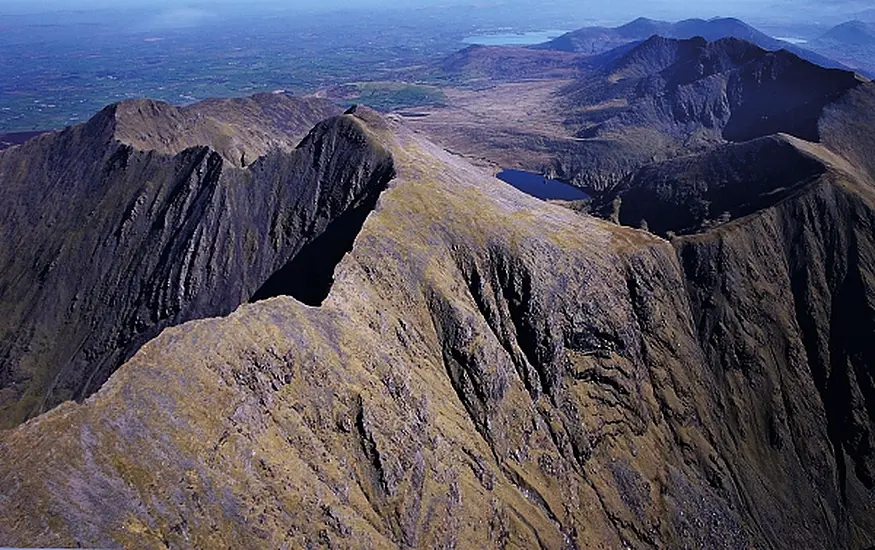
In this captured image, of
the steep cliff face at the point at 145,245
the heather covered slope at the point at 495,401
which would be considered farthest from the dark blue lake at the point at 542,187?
the steep cliff face at the point at 145,245

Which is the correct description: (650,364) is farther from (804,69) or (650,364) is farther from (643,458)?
(804,69)

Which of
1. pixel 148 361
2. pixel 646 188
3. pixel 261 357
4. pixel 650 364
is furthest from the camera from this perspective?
pixel 646 188

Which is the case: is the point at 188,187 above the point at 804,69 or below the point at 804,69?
below

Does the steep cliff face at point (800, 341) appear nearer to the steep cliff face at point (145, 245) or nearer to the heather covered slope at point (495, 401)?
the heather covered slope at point (495, 401)

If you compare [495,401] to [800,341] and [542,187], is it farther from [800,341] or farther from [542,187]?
[542,187]

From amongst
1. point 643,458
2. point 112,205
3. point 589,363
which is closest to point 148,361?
point 589,363

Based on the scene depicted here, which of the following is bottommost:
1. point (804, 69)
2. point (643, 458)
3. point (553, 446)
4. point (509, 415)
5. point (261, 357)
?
point (643, 458)

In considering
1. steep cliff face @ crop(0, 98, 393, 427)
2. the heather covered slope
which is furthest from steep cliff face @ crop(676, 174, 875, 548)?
steep cliff face @ crop(0, 98, 393, 427)
